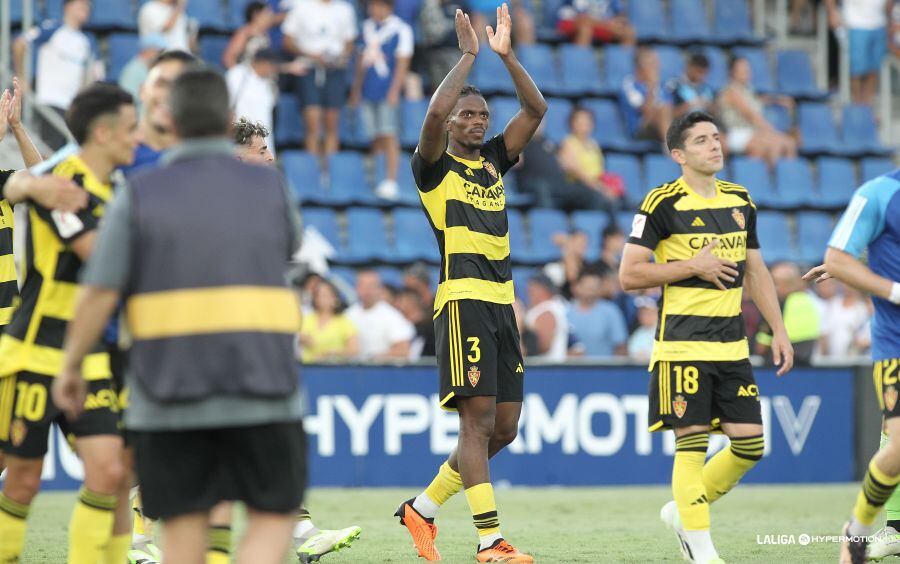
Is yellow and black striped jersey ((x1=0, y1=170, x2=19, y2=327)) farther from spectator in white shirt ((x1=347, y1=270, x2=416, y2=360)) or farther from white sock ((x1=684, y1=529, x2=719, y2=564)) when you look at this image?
spectator in white shirt ((x1=347, y1=270, x2=416, y2=360))

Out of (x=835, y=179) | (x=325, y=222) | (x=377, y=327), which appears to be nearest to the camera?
(x=377, y=327)

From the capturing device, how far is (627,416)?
14625mm

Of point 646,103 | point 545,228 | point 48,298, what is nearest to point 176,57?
point 48,298

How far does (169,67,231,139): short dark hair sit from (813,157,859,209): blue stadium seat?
1654 centimetres

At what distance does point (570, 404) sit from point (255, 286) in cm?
1000

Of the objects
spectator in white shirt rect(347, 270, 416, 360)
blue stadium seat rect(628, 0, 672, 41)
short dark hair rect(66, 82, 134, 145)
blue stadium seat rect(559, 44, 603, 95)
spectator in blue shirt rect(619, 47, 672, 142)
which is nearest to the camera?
short dark hair rect(66, 82, 134, 145)

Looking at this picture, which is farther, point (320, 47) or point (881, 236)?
point (320, 47)

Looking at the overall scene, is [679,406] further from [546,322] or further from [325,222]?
[325,222]

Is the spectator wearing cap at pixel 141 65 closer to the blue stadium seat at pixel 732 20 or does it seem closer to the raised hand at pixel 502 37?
the raised hand at pixel 502 37

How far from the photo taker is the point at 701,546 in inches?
301

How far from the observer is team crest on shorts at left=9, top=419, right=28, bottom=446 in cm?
604

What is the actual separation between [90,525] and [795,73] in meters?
17.7

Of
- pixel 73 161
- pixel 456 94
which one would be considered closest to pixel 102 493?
pixel 73 161

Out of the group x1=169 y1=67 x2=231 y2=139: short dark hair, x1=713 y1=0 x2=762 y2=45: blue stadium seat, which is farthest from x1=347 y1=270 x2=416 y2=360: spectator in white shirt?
x1=169 y1=67 x2=231 y2=139: short dark hair
